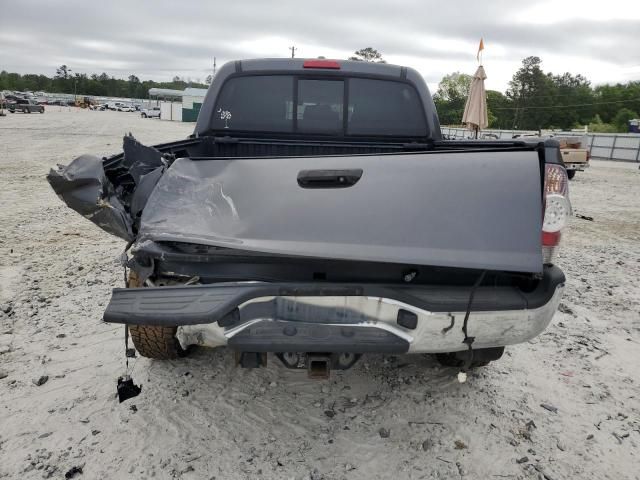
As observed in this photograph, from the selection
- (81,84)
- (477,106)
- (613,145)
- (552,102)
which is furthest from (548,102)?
(81,84)

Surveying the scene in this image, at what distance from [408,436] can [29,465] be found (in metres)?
1.98

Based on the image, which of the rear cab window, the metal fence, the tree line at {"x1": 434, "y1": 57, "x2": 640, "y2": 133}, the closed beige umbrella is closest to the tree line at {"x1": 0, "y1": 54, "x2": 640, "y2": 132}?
the tree line at {"x1": 434, "y1": 57, "x2": 640, "y2": 133}

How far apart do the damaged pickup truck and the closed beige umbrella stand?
350 inches

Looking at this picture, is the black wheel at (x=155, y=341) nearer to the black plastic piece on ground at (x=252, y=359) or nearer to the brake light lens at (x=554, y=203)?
the black plastic piece on ground at (x=252, y=359)

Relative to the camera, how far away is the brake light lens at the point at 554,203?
6.56ft

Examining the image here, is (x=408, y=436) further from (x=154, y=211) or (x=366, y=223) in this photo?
(x=154, y=211)

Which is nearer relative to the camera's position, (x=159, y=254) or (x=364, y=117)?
(x=159, y=254)

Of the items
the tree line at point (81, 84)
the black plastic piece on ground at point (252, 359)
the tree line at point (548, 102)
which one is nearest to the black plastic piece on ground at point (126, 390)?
the black plastic piece on ground at point (252, 359)

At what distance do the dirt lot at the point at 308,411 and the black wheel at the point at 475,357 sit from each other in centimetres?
8

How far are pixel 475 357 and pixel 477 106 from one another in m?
9.33

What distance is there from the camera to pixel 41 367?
3.09m

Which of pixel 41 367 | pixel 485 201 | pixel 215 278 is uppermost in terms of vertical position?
pixel 485 201

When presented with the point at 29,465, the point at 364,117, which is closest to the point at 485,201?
the point at 364,117

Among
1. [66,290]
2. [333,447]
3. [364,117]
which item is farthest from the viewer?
[66,290]
